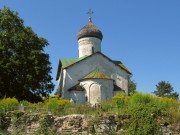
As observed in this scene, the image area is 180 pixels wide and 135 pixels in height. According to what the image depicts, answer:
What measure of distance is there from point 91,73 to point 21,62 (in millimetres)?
7450

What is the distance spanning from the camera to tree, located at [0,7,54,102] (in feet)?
84.2

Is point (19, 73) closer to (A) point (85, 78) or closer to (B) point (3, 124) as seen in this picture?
(A) point (85, 78)

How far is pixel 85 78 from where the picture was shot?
30125mm

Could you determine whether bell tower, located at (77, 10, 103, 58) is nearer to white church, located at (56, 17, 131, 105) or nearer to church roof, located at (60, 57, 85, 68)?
white church, located at (56, 17, 131, 105)

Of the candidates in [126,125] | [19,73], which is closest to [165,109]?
[126,125]

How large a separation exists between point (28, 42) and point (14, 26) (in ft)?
6.30

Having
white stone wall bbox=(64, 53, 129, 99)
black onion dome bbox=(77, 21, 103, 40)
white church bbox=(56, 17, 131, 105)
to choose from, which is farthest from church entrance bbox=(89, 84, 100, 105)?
black onion dome bbox=(77, 21, 103, 40)

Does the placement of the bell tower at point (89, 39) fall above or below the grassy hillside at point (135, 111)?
above

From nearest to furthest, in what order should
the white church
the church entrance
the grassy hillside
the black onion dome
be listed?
the grassy hillside
the church entrance
the white church
the black onion dome

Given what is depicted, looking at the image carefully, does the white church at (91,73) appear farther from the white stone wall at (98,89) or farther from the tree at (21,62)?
the tree at (21,62)

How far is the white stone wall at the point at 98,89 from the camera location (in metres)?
29.1

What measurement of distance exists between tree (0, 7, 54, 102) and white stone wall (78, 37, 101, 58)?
22.7 ft

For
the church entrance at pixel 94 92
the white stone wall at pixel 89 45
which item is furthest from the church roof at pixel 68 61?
the church entrance at pixel 94 92

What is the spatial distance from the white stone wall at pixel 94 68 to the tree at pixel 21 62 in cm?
362
